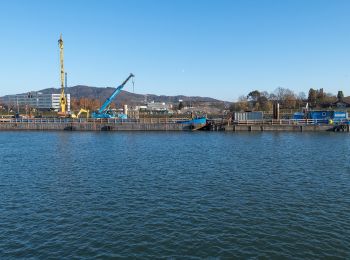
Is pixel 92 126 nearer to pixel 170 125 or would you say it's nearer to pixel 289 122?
pixel 170 125

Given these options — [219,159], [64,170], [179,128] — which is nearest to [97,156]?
[64,170]

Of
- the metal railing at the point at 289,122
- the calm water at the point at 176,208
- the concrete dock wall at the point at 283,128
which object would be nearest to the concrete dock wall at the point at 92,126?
the concrete dock wall at the point at 283,128

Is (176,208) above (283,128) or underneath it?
underneath

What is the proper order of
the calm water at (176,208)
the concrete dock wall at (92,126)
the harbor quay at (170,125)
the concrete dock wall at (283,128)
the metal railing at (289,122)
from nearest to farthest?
1. the calm water at (176,208)
2. the concrete dock wall at (283,128)
3. the harbor quay at (170,125)
4. the metal railing at (289,122)
5. the concrete dock wall at (92,126)

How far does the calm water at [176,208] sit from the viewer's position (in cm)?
1516

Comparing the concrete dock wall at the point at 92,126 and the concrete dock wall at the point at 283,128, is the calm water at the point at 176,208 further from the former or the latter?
the concrete dock wall at the point at 92,126

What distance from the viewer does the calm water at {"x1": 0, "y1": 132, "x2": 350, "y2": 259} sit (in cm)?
1516

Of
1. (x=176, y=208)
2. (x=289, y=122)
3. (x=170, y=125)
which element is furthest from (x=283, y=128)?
(x=176, y=208)

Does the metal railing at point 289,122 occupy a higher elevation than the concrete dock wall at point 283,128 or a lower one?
A: higher

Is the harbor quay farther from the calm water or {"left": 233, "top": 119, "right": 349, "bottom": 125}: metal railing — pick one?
the calm water

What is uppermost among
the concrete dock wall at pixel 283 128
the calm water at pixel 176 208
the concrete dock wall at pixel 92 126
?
the concrete dock wall at pixel 92 126

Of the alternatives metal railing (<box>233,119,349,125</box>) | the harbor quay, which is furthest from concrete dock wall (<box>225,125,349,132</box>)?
metal railing (<box>233,119,349,125</box>)

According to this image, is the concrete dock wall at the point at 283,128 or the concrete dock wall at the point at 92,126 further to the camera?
the concrete dock wall at the point at 92,126

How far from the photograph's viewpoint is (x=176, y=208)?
20.5 meters
